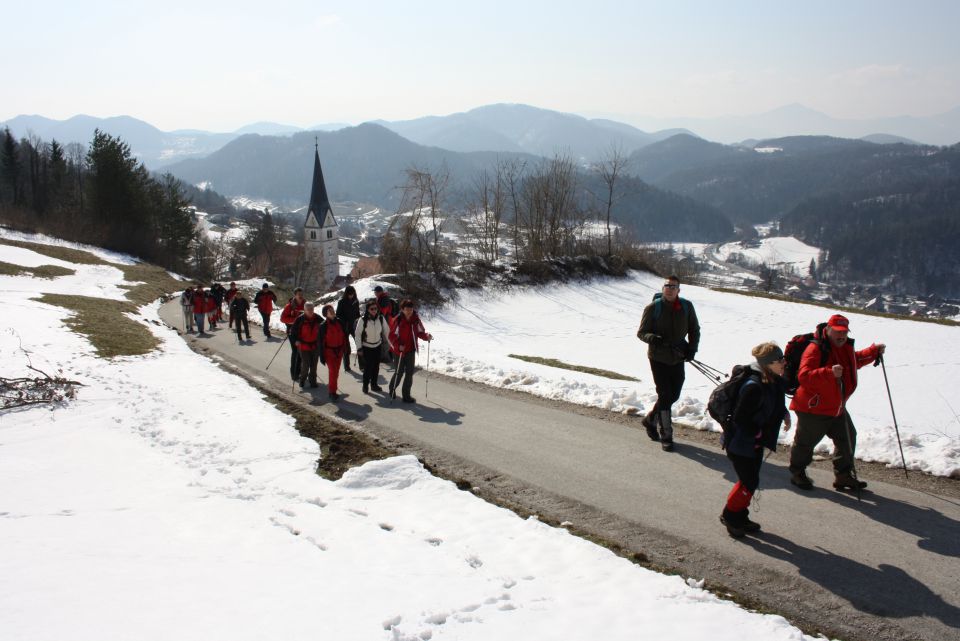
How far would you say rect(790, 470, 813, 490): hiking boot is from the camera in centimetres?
630

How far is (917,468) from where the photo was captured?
676cm

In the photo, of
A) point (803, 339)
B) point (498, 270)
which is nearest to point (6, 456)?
point (803, 339)

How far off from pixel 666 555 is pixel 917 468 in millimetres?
3929

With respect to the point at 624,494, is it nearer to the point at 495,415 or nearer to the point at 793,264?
the point at 495,415

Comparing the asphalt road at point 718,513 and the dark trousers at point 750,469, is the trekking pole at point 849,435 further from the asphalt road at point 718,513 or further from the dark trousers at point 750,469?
the dark trousers at point 750,469

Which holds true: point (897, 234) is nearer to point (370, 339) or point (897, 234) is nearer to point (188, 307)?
point (188, 307)

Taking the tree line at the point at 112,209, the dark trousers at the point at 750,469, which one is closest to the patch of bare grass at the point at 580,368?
the dark trousers at the point at 750,469

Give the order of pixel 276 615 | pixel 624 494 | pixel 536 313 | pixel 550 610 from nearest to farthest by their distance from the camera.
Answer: pixel 276 615 → pixel 550 610 → pixel 624 494 → pixel 536 313

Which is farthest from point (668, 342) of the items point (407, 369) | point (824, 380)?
point (407, 369)

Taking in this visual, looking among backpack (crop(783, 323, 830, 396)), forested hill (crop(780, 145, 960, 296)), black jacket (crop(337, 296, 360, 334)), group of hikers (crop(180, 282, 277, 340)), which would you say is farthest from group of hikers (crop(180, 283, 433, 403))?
forested hill (crop(780, 145, 960, 296))

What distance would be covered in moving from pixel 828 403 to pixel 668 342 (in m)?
2.19

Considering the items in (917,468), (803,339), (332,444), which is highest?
(803,339)

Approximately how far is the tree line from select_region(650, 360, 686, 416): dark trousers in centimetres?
6036

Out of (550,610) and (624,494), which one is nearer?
(550,610)
